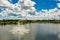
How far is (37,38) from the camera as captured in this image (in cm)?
719

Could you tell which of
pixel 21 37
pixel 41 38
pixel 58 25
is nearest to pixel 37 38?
pixel 41 38

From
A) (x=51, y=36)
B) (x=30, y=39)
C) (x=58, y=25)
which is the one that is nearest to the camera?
(x=30, y=39)

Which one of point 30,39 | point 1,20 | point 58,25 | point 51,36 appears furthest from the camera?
point 58,25

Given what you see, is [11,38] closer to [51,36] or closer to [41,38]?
[41,38]

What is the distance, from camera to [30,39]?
6.92 metres

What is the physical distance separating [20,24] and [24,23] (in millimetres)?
297

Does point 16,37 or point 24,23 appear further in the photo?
point 24,23

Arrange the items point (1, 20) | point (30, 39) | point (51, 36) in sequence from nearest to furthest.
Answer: point (30, 39) → point (51, 36) → point (1, 20)

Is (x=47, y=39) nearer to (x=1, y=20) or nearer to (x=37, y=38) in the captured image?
(x=37, y=38)

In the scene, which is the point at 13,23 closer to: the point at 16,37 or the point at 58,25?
the point at 58,25

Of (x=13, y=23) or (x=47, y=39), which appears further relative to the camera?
(x=13, y=23)

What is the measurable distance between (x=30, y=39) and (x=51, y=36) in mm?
1024

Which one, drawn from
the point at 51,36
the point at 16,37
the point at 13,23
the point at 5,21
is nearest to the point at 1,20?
the point at 5,21

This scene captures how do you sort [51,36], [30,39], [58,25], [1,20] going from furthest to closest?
1. [58,25]
2. [1,20]
3. [51,36]
4. [30,39]
